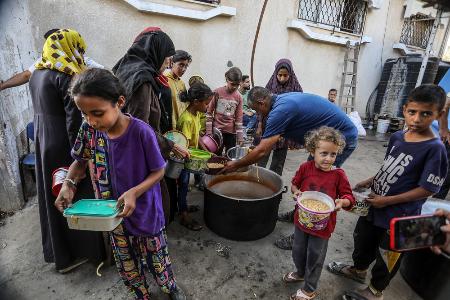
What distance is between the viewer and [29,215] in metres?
2.95

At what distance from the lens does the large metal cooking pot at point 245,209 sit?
2643 millimetres

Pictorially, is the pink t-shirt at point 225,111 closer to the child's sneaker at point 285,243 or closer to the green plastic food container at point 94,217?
the child's sneaker at point 285,243

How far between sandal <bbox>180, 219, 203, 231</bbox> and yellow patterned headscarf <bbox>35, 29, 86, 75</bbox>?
1.85 m

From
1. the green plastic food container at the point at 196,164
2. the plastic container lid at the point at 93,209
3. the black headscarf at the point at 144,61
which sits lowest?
the green plastic food container at the point at 196,164

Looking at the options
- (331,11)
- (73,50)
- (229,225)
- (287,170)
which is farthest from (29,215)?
(331,11)

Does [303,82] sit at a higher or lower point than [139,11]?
lower

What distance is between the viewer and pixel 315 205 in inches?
70.9

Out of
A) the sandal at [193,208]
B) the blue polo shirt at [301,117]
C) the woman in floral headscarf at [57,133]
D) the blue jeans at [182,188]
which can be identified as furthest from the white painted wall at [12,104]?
the blue polo shirt at [301,117]

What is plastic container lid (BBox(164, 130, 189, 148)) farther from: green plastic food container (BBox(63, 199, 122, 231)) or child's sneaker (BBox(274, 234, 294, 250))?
child's sneaker (BBox(274, 234, 294, 250))

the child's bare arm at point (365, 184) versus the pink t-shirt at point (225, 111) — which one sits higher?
the pink t-shirt at point (225, 111)

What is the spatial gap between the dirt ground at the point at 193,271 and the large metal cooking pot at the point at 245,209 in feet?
0.37

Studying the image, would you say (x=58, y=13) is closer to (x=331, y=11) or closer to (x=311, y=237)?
(x=311, y=237)

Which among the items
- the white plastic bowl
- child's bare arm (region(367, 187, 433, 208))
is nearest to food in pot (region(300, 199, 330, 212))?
the white plastic bowl

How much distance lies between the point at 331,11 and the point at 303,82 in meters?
1.89
